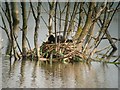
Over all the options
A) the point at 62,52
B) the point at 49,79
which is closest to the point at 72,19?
the point at 62,52

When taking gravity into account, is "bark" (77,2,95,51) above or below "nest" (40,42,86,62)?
above

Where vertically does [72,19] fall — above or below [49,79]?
above

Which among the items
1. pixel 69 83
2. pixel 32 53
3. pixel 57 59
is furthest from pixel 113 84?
pixel 32 53

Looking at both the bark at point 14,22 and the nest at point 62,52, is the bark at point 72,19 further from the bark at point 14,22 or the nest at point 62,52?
the bark at point 14,22

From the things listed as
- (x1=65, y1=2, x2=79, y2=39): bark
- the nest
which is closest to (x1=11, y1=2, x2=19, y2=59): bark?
the nest

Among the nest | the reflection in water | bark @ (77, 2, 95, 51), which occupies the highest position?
bark @ (77, 2, 95, 51)

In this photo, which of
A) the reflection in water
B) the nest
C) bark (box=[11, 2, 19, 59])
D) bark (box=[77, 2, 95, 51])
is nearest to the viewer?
the reflection in water

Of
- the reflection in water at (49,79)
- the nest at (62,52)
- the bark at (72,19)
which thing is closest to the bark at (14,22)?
the nest at (62,52)

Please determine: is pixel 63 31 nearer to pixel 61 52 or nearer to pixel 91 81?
pixel 61 52

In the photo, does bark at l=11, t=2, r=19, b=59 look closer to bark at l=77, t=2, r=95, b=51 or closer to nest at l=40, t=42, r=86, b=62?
nest at l=40, t=42, r=86, b=62

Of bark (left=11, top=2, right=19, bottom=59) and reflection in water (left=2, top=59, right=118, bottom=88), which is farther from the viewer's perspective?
bark (left=11, top=2, right=19, bottom=59)

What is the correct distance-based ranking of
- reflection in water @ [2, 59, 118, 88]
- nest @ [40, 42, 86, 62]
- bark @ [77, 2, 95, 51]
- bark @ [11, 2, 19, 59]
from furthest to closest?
1. bark @ [77, 2, 95, 51]
2. nest @ [40, 42, 86, 62]
3. bark @ [11, 2, 19, 59]
4. reflection in water @ [2, 59, 118, 88]

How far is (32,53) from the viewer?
2.40 metres

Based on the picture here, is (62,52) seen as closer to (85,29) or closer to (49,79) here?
(85,29)
